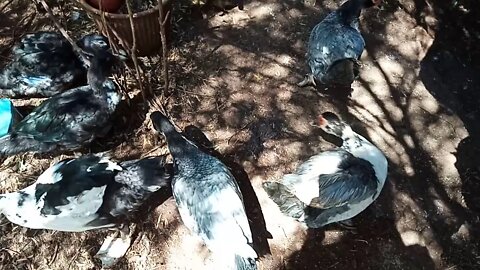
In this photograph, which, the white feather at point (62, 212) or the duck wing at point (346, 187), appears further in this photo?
the duck wing at point (346, 187)

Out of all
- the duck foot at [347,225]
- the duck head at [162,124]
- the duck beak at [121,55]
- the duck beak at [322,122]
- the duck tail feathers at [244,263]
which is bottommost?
the duck foot at [347,225]

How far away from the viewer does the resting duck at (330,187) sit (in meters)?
3.28

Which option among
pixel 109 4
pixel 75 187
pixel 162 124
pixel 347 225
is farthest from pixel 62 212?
pixel 347 225

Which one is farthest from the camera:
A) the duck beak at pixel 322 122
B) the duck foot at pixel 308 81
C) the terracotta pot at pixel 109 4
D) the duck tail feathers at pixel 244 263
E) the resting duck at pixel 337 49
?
the duck foot at pixel 308 81

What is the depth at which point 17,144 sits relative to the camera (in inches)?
139

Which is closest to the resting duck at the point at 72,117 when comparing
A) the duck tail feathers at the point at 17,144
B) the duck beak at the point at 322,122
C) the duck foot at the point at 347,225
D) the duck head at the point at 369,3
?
the duck tail feathers at the point at 17,144

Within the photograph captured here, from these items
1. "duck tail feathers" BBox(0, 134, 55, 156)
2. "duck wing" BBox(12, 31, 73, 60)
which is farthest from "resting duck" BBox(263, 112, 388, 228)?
"duck wing" BBox(12, 31, 73, 60)

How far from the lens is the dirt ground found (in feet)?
11.4

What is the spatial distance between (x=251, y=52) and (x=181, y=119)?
34.5 inches

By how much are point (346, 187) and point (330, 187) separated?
104mm

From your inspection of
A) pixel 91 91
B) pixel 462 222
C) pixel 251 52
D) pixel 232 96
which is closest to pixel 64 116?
pixel 91 91

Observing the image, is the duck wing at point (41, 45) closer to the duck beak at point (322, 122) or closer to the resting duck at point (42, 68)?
the resting duck at point (42, 68)

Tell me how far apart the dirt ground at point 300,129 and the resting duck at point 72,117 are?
260mm

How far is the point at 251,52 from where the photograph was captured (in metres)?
4.32
